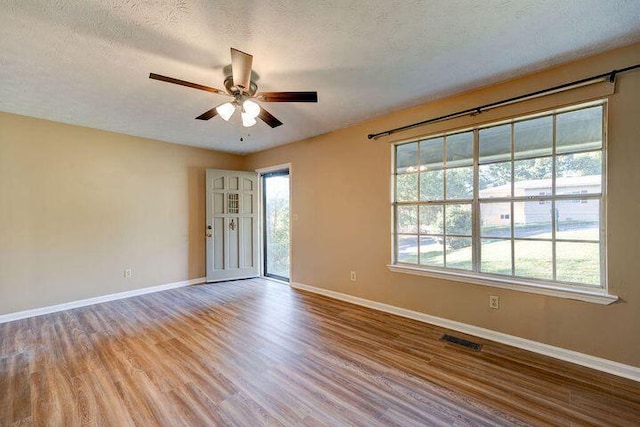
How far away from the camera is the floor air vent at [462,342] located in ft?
8.46

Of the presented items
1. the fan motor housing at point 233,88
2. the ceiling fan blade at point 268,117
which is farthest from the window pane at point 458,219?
the fan motor housing at point 233,88

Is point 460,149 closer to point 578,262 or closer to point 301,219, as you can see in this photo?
point 578,262

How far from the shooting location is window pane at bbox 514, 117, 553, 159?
2.51 meters

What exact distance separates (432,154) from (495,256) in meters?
1.29

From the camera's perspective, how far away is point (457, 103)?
2957 mm

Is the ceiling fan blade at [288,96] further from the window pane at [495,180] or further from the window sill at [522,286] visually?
the window sill at [522,286]

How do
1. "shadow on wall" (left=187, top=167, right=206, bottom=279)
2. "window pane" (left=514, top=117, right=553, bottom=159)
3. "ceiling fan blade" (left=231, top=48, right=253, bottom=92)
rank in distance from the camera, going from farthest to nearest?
"shadow on wall" (left=187, top=167, right=206, bottom=279), "window pane" (left=514, top=117, right=553, bottom=159), "ceiling fan blade" (left=231, top=48, right=253, bottom=92)

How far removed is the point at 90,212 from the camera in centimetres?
394

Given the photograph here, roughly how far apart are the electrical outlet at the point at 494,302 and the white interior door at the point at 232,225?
4.03m

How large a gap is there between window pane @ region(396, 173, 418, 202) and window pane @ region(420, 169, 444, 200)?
8 cm

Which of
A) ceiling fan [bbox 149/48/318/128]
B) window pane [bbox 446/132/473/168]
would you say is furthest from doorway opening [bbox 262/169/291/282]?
window pane [bbox 446/132/473/168]

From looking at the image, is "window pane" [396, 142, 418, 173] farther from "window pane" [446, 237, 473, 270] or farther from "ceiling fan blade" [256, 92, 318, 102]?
"ceiling fan blade" [256, 92, 318, 102]

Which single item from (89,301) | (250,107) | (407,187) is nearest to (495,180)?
(407,187)

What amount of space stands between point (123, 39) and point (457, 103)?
9.91 feet
